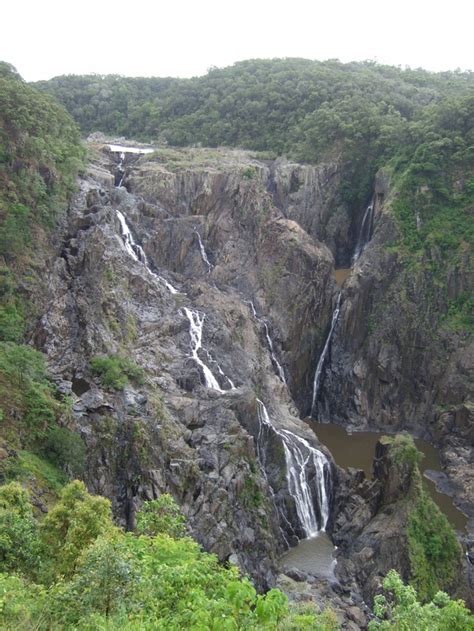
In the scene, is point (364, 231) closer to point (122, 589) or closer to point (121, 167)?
point (121, 167)

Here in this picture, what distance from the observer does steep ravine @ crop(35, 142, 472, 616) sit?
25.6 m

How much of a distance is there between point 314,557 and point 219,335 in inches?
530

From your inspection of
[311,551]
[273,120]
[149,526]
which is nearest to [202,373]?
[311,551]

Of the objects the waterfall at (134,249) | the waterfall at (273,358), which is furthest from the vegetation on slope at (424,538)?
the waterfall at (134,249)

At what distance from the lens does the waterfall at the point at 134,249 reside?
3881 centimetres

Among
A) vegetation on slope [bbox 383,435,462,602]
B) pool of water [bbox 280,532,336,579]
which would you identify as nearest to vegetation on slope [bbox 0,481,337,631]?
pool of water [bbox 280,532,336,579]

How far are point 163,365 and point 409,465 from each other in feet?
44.8

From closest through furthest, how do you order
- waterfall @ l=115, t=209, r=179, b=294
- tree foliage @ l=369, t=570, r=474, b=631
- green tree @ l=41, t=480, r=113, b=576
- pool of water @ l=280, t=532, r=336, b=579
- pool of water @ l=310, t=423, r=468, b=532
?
tree foliage @ l=369, t=570, r=474, b=631 → green tree @ l=41, t=480, r=113, b=576 → pool of water @ l=280, t=532, r=336, b=579 → pool of water @ l=310, t=423, r=468, b=532 → waterfall @ l=115, t=209, r=179, b=294

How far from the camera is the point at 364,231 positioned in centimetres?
5581

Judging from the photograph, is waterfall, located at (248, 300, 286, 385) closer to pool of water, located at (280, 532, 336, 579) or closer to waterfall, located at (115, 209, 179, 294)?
waterfall, located at (115, 209, 179, 294)

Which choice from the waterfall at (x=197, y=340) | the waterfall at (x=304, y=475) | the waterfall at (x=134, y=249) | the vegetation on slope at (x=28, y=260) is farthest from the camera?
the waterfall at (x=134, y=249)

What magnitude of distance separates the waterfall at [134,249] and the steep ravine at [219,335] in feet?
0.79

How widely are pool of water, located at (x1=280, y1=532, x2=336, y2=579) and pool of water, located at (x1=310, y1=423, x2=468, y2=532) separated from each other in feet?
25.0

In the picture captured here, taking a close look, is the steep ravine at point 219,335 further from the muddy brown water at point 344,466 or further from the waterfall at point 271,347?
the muddy brown water at point 344,466
